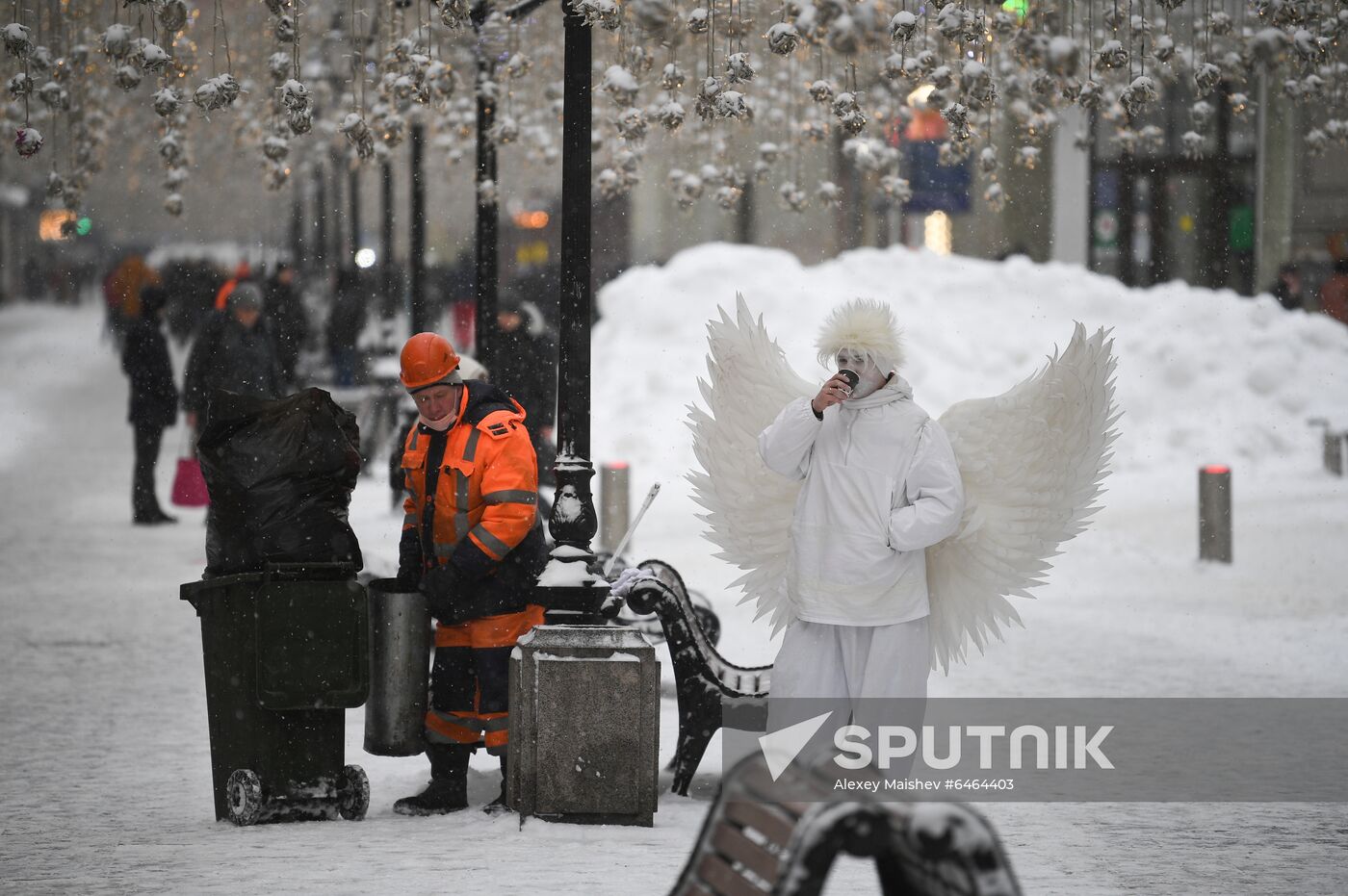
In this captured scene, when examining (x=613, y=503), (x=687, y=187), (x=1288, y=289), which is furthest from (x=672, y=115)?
(x=1288, y=289)

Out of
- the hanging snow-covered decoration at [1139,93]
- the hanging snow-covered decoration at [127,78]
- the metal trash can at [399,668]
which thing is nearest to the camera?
the metal trash can at [399,668]

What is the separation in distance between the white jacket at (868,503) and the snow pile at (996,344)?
1104 cm

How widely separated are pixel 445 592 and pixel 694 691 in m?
1.12

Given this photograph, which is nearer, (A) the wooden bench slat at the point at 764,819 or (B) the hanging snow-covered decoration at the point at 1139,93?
(A) the wooden bench slat at the point at 764,819

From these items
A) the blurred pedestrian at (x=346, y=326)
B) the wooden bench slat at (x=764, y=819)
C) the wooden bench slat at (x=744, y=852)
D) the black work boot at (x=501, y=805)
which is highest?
the blurred pedestrian at (x=346, y=326)

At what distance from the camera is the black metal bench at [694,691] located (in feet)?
22.6

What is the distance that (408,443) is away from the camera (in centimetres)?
683

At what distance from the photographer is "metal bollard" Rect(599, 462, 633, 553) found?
13.9 meters

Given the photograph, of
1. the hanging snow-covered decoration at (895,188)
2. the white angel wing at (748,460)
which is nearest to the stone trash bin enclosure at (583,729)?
the white angel wing at (748,460)

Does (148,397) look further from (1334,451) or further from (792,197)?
(1334,451)

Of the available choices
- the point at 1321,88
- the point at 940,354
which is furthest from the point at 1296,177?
the point at 1321,88

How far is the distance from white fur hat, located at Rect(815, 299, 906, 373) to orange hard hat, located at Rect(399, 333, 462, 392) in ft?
4.78

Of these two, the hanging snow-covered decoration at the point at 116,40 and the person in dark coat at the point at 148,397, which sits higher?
the hanging snow-covered decoration at the point at 116,40

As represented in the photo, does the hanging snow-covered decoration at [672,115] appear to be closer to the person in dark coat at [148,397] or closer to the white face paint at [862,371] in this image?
the white face paint at [862,371]
